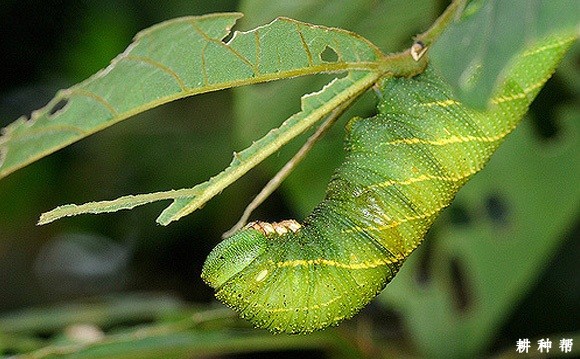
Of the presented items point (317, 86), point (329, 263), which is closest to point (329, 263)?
point (329, 263)

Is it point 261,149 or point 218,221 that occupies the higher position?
point 261,149

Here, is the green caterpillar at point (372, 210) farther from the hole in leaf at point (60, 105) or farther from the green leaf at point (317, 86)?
the green leaf at point (317, 86)

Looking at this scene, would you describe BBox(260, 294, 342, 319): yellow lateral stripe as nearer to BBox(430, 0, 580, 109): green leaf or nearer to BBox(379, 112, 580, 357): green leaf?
BBox(430, 0, 580, 109): green leaf

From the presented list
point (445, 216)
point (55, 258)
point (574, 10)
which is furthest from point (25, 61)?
point (574, 10)

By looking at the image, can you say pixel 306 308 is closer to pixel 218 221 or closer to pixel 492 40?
pixel 492 40

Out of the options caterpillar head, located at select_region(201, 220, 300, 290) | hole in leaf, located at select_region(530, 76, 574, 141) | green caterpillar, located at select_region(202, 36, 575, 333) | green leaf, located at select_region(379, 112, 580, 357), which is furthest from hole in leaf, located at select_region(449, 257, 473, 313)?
caterpillar head, located at select_region(201, 220, 300, 290)

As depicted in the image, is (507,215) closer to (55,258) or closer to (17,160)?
(17,160)

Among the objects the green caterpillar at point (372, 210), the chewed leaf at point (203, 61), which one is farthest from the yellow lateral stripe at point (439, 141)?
the chewed leaf at point (203, 61)
